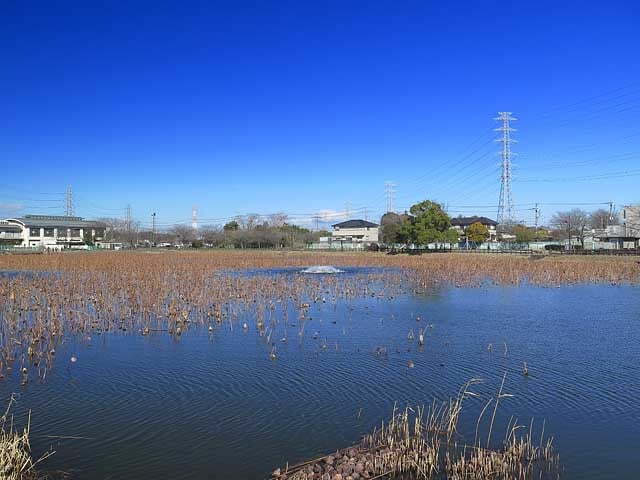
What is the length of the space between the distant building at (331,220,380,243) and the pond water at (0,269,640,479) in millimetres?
97844

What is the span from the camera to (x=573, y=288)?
27641 millimetres

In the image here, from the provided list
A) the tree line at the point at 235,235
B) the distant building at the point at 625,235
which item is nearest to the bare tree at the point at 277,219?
the tree line at the point at 235,235

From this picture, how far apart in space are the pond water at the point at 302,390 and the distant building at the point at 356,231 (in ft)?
321

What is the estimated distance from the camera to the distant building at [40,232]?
9381 cm

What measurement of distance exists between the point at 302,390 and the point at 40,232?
98635 mm

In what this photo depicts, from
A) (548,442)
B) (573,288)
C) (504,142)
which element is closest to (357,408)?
(548,442)

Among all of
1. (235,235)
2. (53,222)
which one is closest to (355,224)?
(235,235)

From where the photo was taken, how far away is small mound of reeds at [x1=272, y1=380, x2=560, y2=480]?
6.36 metres

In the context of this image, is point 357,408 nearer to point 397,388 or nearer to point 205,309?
point 397,388

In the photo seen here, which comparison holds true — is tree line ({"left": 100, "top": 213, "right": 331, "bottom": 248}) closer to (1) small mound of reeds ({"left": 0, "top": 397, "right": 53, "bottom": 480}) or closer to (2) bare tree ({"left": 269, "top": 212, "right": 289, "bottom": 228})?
(2) bare tree ({"left": 269, "top": 212, "right": 289, "bottom": 228})

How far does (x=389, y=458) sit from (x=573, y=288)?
24346mm

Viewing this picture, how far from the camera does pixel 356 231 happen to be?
117562 mm

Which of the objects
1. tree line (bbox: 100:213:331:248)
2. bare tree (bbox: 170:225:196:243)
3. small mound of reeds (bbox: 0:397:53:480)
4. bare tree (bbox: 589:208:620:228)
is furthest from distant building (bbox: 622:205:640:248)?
bare tree (bbox: 170:225:196:243)

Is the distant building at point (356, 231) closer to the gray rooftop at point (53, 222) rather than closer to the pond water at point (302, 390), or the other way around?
the gray rooftop at point (53, 222)
